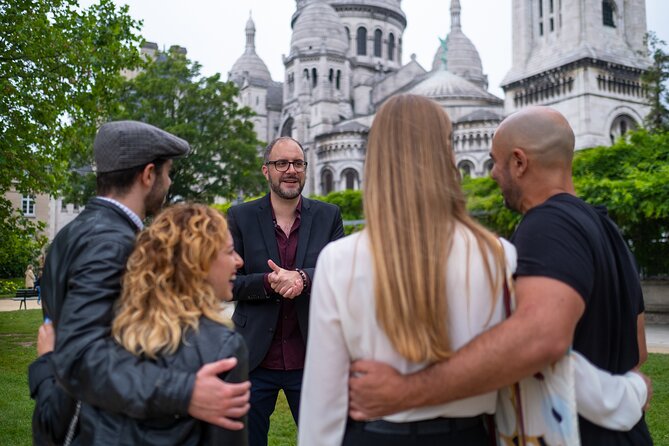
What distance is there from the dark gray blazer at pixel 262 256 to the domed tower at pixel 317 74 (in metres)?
54.2

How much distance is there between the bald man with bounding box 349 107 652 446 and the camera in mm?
1931

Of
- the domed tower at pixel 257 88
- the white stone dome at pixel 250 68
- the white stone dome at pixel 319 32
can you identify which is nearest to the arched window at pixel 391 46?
the white stone dome at pixel 319 32

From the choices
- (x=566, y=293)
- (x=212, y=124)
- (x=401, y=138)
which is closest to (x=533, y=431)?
(x=566, y=293)

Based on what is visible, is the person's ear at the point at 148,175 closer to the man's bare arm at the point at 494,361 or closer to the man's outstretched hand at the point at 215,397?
the man's outstretched hand at the point at 215,397

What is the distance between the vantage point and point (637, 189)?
1480cm

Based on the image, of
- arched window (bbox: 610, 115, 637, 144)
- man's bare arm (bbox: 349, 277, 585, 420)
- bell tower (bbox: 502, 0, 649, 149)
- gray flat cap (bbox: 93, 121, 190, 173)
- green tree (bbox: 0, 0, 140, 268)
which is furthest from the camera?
arched window (bbox: 610, 115, 637, 144)

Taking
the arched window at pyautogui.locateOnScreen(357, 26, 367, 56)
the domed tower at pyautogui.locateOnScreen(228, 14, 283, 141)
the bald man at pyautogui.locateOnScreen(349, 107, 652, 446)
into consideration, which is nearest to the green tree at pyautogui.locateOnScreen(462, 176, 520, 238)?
the bald man at pyautogui.locateOnScreen(349, 107, 652, 446)

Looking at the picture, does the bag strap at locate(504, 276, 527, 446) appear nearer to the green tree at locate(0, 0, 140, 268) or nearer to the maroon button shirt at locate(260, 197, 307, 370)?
the maroon button shirt at locate(260, 197, 307, 370)

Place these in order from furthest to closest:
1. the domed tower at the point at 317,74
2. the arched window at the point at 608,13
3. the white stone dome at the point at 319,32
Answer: the white stone dome at the point at 319,32 < the domed tower at the point at 317,74 < the arched window at the point at 608,13

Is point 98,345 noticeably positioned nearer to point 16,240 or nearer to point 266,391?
point 266,391

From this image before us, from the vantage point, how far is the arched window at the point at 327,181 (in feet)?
186

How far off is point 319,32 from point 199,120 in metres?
31.0

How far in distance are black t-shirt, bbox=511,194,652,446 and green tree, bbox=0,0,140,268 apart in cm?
868

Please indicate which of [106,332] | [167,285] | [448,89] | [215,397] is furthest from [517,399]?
[448,89]
